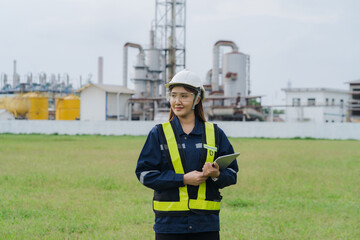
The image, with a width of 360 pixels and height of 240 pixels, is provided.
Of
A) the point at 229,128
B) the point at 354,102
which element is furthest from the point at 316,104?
the point at 229,128

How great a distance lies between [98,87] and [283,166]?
3376 cm

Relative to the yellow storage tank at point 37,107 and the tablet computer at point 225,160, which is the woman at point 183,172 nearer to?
the tablet computer at point 225,160

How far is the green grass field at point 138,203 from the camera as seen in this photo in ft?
22.7

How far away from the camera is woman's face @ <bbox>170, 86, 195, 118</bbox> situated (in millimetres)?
3449

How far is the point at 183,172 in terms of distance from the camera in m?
3.36

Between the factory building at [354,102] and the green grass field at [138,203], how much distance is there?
1514 inches

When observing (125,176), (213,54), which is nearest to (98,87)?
(213,54)

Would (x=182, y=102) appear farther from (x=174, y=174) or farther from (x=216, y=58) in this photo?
(x=216, y=58)

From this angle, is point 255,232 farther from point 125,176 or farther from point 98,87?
point 98,87

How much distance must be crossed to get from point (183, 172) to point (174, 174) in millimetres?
78

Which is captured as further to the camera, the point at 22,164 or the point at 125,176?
the point at 22,164

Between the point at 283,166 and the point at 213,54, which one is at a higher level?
the point at 213,54

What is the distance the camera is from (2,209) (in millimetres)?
8211

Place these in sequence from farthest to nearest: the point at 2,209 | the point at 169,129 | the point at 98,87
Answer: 1. the point at 98,87
2. the point at 2,209
3. the point at 169,129
